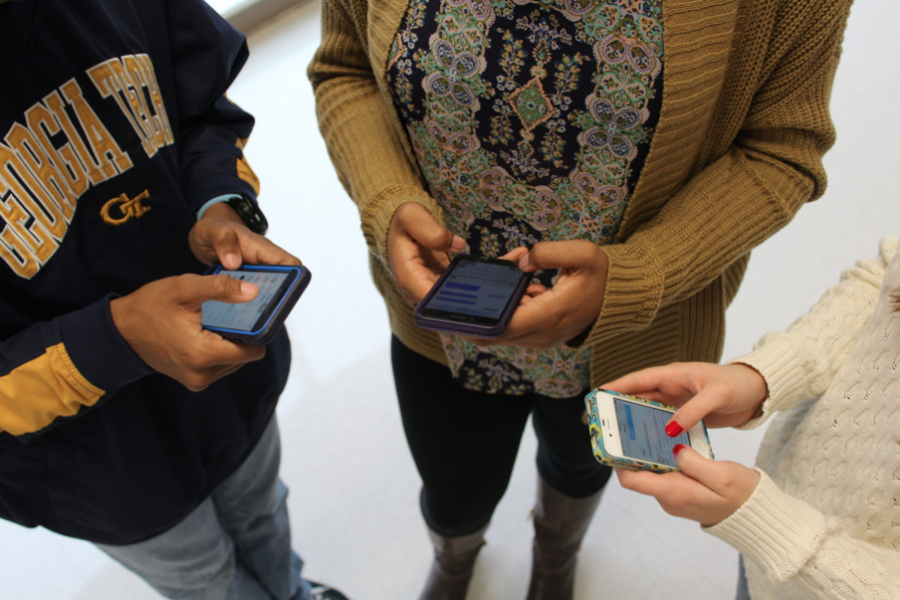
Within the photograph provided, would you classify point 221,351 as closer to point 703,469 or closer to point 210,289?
point 210,289

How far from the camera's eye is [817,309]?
0.77 m

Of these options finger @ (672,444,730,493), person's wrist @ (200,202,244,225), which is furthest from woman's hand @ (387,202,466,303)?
finger @ (672,444,730,493)

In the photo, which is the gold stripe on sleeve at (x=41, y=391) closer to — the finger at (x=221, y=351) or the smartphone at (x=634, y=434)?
the finger at (x=221, y=351)

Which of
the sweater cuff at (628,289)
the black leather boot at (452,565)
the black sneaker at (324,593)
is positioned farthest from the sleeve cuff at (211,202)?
the black sneaker at (324,593)

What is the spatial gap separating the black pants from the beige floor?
38cm

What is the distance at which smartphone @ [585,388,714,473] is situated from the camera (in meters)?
0.67

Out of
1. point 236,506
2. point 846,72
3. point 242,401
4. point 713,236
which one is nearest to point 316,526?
point 236,506

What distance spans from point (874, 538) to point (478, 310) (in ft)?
1.52

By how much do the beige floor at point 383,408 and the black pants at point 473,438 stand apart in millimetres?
380

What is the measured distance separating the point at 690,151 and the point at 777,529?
0.40 meters

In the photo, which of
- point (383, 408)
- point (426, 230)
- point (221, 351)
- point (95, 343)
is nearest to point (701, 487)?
point (426, 230)

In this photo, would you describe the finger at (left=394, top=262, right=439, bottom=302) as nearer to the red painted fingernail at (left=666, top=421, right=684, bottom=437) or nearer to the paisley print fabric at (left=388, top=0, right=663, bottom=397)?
the paisley print fabric at (left=388, top=0, right=663, bottom=397)

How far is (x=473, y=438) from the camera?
1.06 metres

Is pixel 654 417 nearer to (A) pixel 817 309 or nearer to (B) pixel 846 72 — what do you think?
(A) pixel 817 309
